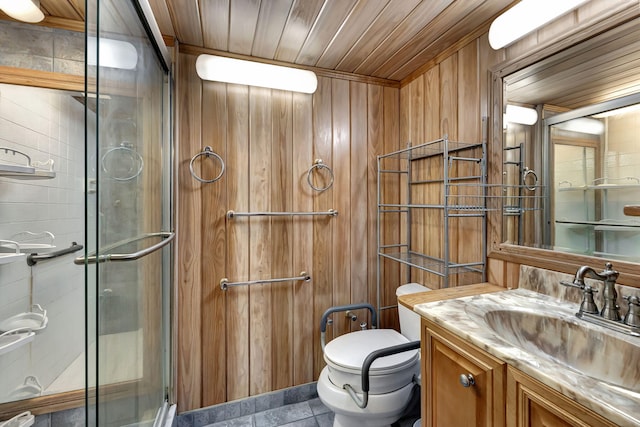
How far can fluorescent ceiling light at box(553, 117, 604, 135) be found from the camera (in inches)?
37.1

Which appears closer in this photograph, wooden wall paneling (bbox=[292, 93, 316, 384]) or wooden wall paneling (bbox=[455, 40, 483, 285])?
wooden wall paneling (bbox=[455, 40, 483, 285])

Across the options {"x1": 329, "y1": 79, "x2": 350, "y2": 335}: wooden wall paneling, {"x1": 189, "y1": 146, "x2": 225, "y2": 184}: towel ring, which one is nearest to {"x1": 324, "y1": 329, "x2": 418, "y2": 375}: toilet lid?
{"x1": 329, "y1": 79, "x2": 350, "y2": 335}: wooden wall paneling

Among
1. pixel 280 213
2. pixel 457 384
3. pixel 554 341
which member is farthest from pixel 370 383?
pixel 280 213

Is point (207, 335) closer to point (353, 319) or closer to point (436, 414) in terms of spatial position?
point (353, 319)

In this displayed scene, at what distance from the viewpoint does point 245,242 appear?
67.2 inches

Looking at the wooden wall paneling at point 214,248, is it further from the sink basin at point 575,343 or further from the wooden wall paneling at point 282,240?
the sink basin at point 575,343

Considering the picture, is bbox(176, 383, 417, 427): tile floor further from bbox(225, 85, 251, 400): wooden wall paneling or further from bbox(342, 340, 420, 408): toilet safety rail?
bbox(342, 340, 420, 408): toilet safety rail

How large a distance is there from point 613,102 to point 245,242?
1707mm

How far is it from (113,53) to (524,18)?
4.79 feet

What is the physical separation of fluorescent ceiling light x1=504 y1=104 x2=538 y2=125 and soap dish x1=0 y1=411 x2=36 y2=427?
8.07 feet

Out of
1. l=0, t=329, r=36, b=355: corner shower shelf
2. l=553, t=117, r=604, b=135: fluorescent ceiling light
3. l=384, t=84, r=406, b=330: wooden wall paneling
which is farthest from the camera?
l=384, t=84, r=406, b=330: wooden wall paneling

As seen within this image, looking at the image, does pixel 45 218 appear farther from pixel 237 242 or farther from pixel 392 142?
pixel 392 142

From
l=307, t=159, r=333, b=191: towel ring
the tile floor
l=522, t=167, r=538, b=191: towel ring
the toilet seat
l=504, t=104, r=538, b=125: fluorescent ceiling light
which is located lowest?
the tile floor

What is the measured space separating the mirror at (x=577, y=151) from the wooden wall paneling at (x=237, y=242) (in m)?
1.37
